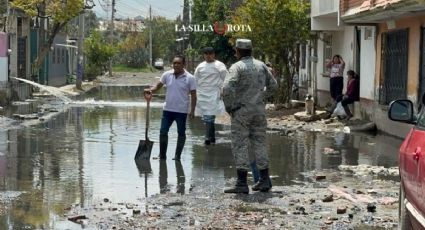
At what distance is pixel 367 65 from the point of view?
20281 mm

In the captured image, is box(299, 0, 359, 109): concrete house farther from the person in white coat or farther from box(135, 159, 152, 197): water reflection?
box(135, 159, 152, 197): water reflection

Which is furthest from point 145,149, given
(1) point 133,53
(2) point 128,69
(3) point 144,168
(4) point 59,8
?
(1) point 133,53

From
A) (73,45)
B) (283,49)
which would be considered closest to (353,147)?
(283,49)

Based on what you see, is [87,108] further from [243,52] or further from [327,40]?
[243,52]

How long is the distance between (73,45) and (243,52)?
4582 cm

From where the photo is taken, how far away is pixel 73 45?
176ft

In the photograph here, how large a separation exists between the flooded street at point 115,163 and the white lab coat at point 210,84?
0.73 meters

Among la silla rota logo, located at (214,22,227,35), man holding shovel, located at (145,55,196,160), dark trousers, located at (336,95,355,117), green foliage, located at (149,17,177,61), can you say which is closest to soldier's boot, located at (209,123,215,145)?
man holding shovel, located at (145,55,196,160)

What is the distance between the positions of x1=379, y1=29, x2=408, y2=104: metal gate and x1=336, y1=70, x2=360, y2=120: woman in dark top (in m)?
1.58

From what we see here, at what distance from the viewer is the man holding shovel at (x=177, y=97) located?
11867mm

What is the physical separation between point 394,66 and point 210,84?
6.07m

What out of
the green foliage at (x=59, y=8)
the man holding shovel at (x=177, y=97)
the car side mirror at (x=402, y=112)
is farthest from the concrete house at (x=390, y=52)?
the green foliage at (x=59, y=8)

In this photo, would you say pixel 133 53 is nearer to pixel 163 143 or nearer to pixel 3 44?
pixel 3 44

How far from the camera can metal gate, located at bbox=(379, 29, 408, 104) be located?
17141mm
